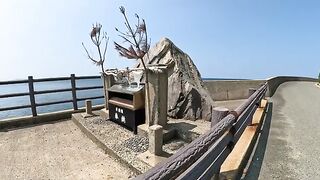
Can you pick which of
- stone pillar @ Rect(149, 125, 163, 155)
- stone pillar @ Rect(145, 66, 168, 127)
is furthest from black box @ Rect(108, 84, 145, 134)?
stone pillar @ Rect(149, 125, 163, 155)

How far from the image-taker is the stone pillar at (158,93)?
492 cm

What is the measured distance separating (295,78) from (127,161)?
30869 millimetres

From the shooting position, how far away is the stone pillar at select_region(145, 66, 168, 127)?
4922mm

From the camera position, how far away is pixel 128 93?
5.48 metres

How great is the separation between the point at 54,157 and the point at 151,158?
2.29 m

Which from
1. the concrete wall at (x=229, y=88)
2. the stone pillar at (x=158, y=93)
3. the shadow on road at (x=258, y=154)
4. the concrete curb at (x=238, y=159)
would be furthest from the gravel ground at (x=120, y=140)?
the concrete wall at (x=229, y=88)

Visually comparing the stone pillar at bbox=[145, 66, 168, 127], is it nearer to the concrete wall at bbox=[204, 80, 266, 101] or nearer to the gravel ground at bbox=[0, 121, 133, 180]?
the gravel ground at bbox=[0, 121, 133, 180]

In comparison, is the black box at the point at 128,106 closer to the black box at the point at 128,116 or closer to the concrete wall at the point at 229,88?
the black box at the point at 128,116

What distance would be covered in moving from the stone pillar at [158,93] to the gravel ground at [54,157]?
1347 millimetres

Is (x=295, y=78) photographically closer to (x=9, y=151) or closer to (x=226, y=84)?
(x=226, y=84)

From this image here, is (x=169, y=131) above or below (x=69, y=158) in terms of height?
above

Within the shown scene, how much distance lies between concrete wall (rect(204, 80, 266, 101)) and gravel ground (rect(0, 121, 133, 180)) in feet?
32.0

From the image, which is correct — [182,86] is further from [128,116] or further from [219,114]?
[219,114]

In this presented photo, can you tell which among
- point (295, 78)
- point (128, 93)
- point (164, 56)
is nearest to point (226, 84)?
point (164, 56)
